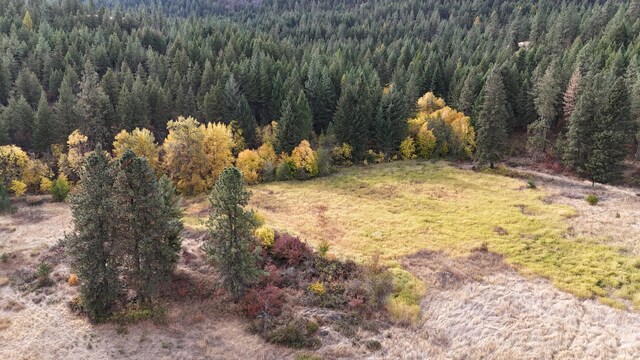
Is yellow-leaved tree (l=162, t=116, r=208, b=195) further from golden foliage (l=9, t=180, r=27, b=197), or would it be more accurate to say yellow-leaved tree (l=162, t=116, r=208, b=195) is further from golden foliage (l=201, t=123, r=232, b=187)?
golden foliage (l=9, t=180, r=27, b=197)

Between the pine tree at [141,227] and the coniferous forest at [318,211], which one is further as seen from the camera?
the pine tree at [141,227]

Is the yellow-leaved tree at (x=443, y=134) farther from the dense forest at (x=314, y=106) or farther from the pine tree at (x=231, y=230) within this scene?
the pine tree at (x=231, y=230)

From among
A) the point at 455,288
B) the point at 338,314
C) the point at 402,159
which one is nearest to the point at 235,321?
the point at 338,314

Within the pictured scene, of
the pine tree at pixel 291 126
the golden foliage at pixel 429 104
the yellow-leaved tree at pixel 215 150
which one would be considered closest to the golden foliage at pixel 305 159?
the pine tree at pixel 291 126

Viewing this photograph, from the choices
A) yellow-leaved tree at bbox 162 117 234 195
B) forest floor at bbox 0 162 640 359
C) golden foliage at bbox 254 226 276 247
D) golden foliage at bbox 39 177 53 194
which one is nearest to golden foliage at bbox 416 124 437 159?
forest floor at bbox 0 162 640 359

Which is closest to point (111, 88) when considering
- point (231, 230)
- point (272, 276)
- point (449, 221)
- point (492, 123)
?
point (272, 276)

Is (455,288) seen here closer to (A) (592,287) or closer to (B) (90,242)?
(A) (592,287)
